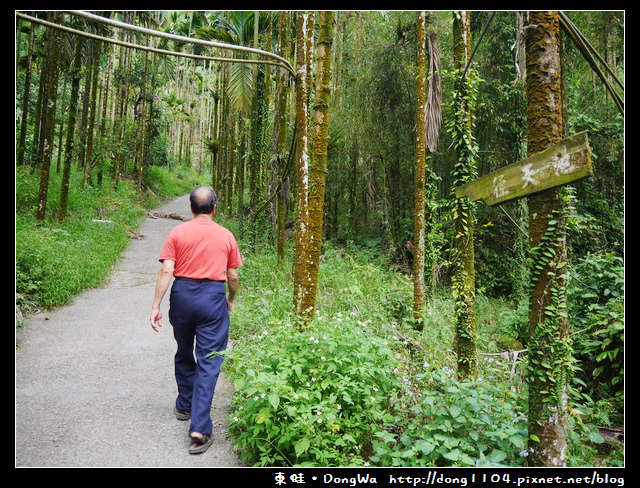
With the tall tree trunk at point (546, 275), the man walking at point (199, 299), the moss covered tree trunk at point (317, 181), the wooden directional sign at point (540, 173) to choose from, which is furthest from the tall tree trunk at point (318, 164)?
the tall tree trunk at point (546, 275)

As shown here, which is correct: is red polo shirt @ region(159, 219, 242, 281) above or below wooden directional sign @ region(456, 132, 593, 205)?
below

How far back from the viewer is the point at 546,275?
2.39 metres

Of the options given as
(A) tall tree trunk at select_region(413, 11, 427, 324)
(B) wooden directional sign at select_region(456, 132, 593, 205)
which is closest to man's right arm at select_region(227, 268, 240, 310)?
(B) wooden directional sign at select_region(456, 132, 593, 205)

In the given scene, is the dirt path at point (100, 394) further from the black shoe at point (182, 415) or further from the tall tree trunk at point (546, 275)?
the tall tree trunk at point (546, 275)

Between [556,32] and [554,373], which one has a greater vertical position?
[556,32]

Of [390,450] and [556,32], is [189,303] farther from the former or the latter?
[556,32]

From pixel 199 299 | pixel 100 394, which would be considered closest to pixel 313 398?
pixel 199 299

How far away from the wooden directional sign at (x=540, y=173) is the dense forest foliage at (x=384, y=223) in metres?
0.22

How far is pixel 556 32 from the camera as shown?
8.06ft

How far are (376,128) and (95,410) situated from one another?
30.4ft

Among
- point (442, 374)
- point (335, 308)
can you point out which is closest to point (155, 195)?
point (335, 308)

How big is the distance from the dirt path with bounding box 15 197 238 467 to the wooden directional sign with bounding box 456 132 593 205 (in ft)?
8.48

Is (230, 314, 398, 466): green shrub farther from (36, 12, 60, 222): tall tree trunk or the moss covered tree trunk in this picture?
(36, 12, 60, 222): tall tree trunk

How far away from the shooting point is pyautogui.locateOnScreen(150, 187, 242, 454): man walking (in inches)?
120
